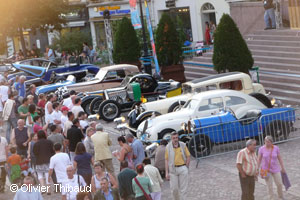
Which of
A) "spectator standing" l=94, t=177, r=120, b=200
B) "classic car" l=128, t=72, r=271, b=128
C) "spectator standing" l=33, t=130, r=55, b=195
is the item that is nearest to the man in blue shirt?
"classic car" l=128, t=72, r=271, b=128

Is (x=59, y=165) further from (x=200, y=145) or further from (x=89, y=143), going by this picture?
(x=200, y=145)

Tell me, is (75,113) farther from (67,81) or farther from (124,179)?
(67,81)

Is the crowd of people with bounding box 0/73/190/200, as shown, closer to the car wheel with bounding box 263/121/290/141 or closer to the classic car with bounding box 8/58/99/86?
the car wheel with bounding box 263/121/290/141

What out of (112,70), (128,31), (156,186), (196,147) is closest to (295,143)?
(196,147)

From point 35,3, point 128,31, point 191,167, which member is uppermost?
point 35,3

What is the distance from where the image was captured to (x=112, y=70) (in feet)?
82.6

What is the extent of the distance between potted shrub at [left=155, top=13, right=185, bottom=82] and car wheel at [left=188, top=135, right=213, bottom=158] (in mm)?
12186

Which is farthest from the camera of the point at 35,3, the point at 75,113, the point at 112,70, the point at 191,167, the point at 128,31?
the point at 35,3

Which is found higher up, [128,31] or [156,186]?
[128,31]

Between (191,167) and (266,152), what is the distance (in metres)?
3.80

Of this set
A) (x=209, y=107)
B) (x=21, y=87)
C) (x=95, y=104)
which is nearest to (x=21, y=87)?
(x=21, y=87)

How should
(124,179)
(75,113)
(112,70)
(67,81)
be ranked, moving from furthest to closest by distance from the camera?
(67,81) < (112,70) < (75,113) < (124,179)

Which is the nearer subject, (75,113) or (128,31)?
(75,113)

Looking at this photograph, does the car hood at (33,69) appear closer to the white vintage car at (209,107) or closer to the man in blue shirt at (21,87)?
the man in blue shirt at (21,87)
